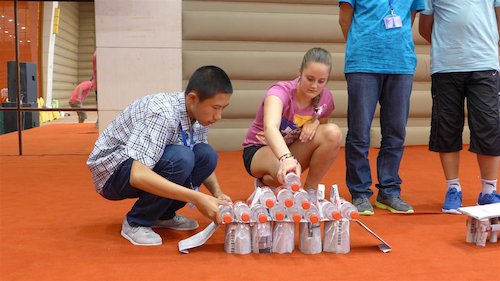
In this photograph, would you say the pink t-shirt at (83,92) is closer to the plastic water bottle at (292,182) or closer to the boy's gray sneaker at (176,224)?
the boy's gray sneaker at (176,224)

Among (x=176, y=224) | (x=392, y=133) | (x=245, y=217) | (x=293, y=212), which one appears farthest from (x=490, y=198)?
(x=176, y=224)

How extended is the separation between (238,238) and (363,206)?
0.75m

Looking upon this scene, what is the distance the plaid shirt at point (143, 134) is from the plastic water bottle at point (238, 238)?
30 cm

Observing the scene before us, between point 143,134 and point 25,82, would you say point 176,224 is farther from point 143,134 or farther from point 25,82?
point 25,82

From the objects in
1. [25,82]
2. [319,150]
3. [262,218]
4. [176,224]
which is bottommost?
[176,224]

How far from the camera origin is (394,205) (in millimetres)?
2066

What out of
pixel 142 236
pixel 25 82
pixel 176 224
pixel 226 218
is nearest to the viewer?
pixel 226 218

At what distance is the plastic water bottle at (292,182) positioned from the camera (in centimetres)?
149

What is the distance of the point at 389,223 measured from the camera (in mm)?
1874

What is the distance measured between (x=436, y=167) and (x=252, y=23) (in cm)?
174

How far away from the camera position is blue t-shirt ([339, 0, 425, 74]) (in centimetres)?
205

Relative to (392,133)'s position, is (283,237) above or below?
below

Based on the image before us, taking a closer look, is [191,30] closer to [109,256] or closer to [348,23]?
[348,23]

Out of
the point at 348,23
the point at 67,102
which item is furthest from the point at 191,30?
the point at 348,23
